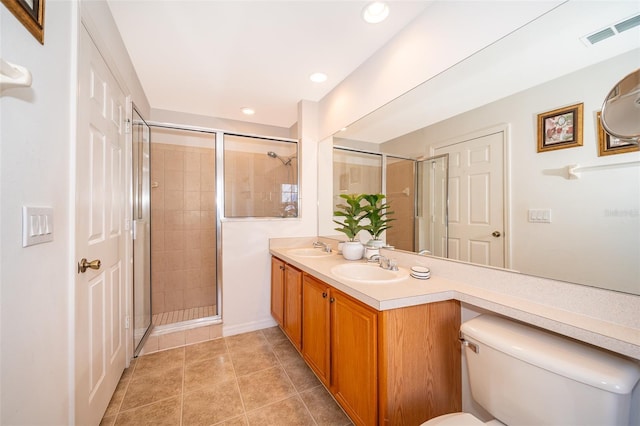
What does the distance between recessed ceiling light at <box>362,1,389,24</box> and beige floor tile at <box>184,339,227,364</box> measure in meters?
2.71

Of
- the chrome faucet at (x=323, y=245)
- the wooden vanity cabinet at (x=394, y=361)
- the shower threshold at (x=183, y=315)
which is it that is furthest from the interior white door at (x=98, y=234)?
the chrome faucet at (x=323, y=245)

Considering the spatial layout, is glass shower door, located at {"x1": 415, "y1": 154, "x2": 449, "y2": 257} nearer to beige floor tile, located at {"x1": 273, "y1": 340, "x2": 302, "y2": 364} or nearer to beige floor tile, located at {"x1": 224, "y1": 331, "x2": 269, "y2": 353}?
beige floor tile, located at {"x1": 273, "y1": 340, "x2": 302, "y2": 364}

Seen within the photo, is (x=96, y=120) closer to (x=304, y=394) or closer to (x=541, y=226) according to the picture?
(x=304, y=394)

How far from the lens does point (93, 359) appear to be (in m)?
1.22

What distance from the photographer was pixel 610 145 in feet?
2.70

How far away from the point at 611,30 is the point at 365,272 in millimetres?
1489

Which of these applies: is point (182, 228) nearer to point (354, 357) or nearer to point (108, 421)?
point (108, 421)

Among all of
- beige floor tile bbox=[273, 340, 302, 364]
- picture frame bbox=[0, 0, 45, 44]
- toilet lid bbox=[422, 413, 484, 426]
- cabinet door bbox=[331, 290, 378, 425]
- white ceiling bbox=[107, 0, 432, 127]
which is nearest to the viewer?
picture frame bbox=[0, 0, 45, 44]

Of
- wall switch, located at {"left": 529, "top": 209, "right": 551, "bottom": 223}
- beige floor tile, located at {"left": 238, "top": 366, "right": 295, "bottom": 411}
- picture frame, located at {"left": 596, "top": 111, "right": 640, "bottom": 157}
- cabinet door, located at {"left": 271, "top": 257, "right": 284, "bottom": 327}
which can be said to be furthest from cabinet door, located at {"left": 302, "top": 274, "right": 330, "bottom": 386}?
picture frame, located at {"left": 596, "top": 111, "right": 640, "bottom": 157}

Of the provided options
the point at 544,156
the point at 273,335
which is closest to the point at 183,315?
the point at 273,335

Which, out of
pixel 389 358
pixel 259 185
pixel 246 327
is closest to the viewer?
pixel 389 358

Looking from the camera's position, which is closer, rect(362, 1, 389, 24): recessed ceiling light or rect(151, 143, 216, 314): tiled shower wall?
rect(362, 1, 389, 24): recessed ceiling light

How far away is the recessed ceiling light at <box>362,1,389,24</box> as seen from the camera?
1394mm

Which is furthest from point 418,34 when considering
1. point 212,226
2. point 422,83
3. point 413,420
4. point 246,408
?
point 212,226
